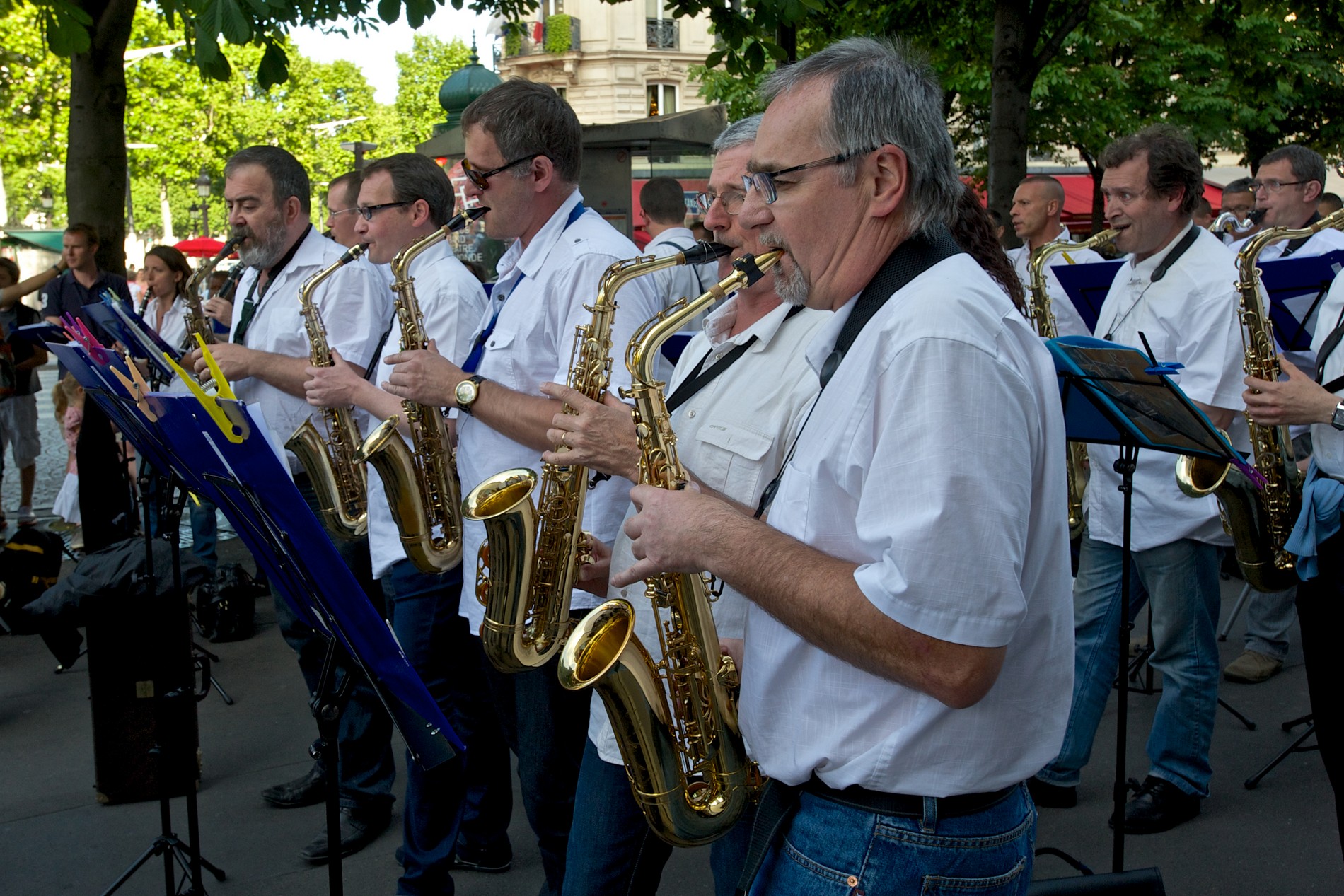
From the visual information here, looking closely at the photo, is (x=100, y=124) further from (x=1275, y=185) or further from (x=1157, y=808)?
(x=1157, y=808)

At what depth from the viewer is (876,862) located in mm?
1599

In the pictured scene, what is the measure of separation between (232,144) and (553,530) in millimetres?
35628

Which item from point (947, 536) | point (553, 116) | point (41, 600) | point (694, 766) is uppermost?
point (553, 116)

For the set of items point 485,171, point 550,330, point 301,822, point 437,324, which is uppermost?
point 485,171

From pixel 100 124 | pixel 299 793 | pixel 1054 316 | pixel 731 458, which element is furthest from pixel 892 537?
pixel 100 124

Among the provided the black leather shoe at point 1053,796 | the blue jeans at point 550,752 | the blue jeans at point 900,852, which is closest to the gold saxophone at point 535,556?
the blue jeans at point 550,752

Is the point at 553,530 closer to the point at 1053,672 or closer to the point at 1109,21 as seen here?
the point at 1053,672

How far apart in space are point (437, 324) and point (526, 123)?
0.79 meters

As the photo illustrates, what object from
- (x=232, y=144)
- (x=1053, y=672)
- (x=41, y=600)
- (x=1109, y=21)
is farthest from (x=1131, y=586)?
(x=232, y=144)

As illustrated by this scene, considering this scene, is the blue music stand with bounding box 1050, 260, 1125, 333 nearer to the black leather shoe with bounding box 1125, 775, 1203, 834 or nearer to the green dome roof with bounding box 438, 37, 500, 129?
the black leather shoe with bounding box 1125, 775, 1203, 834

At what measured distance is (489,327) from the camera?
10.9 ft

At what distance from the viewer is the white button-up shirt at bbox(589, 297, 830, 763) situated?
221cm

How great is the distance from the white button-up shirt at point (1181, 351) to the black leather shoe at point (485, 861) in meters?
2.44

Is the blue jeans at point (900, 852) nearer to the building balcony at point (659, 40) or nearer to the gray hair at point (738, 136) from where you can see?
the gray hair at point (738, 136)
